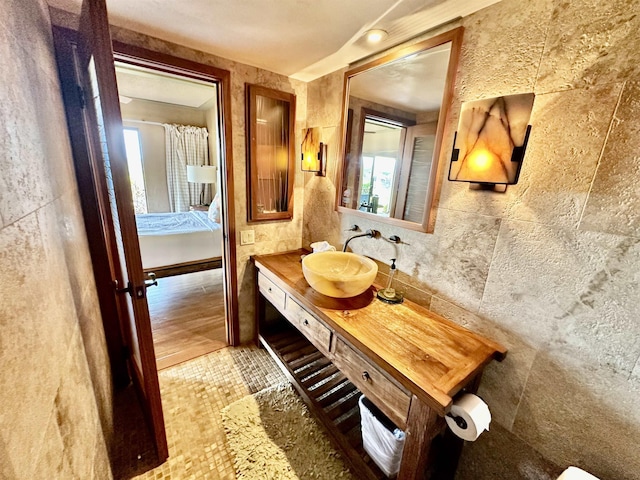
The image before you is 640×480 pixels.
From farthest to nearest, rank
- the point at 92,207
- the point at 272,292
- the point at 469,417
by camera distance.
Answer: the point at 272,292
the point at 92,207
the point at 469,417

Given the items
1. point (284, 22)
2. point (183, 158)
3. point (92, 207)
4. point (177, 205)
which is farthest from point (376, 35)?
point (177, 205)

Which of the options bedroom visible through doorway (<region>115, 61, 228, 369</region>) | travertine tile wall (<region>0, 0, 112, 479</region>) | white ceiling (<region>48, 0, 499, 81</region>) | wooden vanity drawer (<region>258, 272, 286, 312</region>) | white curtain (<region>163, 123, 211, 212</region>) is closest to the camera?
travertine tile wall (<region>0, 0, 112, 479</region>)

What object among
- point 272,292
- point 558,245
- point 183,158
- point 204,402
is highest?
point 183,158

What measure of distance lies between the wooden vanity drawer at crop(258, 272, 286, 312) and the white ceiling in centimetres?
144

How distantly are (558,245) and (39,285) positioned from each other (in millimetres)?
1618

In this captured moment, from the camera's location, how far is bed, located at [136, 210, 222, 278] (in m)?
3.35

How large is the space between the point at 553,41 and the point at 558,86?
0.15 metres

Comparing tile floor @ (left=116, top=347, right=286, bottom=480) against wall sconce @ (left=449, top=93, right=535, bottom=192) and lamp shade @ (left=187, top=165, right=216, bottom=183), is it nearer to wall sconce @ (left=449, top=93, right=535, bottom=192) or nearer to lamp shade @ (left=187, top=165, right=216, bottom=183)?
wall sconce @ (left=449, top=93, right=535, bottom=192)

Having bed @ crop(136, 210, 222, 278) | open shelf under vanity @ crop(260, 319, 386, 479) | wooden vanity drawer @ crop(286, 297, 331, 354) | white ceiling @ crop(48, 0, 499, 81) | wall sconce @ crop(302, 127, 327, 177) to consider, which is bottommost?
open shelf under vanity @ crop(260, 319, 386, 479)

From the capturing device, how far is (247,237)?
1.98 meters

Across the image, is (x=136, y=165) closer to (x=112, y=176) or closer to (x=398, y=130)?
(x=112, y=176)

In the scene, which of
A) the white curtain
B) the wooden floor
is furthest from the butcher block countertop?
the white curtain

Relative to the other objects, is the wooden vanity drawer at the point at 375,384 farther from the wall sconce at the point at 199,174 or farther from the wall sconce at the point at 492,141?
the wall sconce at the point at 199,174

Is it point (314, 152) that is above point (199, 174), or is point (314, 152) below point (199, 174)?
above
